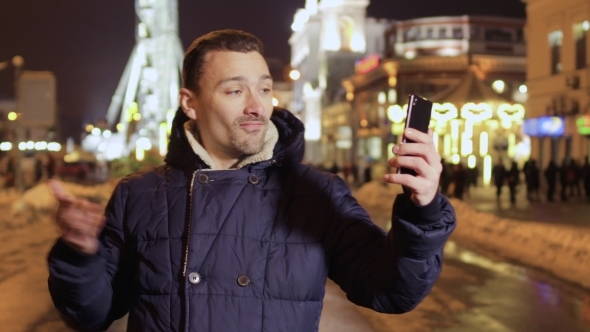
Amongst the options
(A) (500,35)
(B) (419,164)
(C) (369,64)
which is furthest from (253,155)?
(A) (500,35)

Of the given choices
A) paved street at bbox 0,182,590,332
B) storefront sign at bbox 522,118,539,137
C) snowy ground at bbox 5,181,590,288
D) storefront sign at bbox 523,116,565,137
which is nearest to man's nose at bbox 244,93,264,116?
paved street at bbox 0,182,590,332

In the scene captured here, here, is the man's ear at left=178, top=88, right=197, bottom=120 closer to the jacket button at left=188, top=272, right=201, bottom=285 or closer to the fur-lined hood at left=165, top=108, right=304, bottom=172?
the fur-lined hood at left=165, top=108, right=304, bottom=172

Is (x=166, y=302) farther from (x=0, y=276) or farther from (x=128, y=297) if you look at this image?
(x=0, y=276)

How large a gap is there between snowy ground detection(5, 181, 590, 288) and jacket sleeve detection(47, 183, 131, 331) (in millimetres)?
7250

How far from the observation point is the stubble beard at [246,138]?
2398 mm

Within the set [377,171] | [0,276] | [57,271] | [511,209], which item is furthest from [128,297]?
[377,171]

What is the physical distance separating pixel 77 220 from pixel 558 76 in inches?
1220

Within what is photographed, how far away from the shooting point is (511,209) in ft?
69.4

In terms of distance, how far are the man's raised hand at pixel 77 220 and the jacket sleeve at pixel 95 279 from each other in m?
0.07

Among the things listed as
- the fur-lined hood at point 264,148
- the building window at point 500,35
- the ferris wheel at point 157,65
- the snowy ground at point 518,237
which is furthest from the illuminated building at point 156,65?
the fur-lined hood at point 264,148

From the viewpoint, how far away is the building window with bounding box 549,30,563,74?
30.5m

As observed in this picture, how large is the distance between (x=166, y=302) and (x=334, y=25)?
95.0m

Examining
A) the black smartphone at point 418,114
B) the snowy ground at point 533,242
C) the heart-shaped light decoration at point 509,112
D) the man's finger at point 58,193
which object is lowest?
the snowy ground at point 533,242

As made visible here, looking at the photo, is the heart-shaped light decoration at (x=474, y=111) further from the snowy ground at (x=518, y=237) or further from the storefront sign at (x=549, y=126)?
the storefront sign at (x=549, y=126)
